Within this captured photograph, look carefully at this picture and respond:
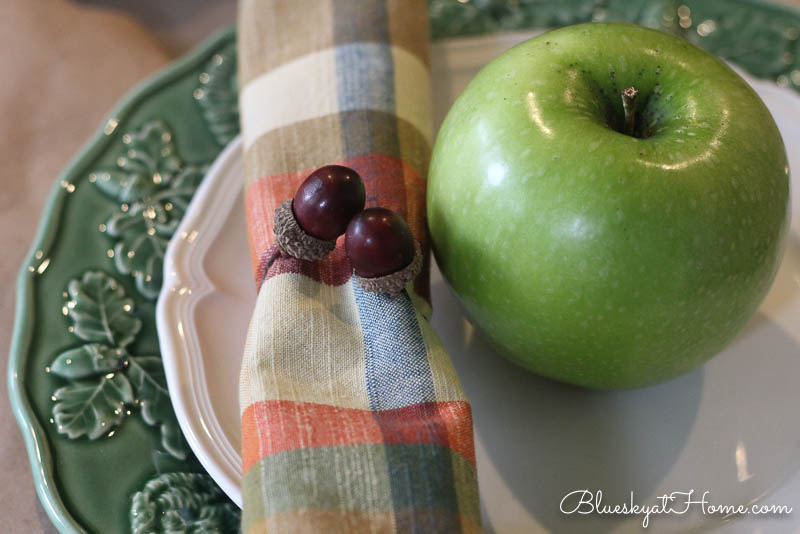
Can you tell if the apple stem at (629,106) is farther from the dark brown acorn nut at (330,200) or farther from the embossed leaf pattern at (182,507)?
the embossed leaf pattern at (182,507)

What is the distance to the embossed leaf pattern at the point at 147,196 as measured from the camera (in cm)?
63

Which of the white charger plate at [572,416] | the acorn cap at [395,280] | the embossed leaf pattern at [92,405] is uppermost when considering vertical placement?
the acorn cap at [395,280]

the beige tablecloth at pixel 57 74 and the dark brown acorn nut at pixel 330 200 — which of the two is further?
the beige tablecloth at pixel 57 74

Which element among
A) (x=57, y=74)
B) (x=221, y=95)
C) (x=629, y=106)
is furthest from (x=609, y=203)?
(x=57, y=74)

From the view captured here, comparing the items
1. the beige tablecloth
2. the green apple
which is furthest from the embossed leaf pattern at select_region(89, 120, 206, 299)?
the green apple

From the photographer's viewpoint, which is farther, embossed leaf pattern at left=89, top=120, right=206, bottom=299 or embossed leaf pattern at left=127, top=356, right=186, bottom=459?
embossed leaf pattern at left=89, top=120, right=206, bottom=299

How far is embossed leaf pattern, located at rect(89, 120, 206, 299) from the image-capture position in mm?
628

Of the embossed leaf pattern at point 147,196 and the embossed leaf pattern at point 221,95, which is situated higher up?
the embossed leaf pattern at point 221,95

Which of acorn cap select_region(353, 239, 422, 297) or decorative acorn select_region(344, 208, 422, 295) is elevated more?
decorative acorn select_region(344, 208, 422, 295)

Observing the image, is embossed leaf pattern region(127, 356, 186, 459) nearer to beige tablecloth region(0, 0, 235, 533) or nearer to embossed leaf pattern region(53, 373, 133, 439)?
Result: embossed leaf pattern region(53, 373, 133, 439)

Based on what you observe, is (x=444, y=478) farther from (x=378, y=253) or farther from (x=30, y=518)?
(x=30, y=518)

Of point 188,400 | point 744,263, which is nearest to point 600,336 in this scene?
point 744,263

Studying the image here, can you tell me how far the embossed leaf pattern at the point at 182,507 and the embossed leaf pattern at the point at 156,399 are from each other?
0.08ft

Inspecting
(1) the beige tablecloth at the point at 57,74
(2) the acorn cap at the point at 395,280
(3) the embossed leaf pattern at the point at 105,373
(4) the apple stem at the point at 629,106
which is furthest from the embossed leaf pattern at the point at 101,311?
(4) the apple stem at the point at 629,106
